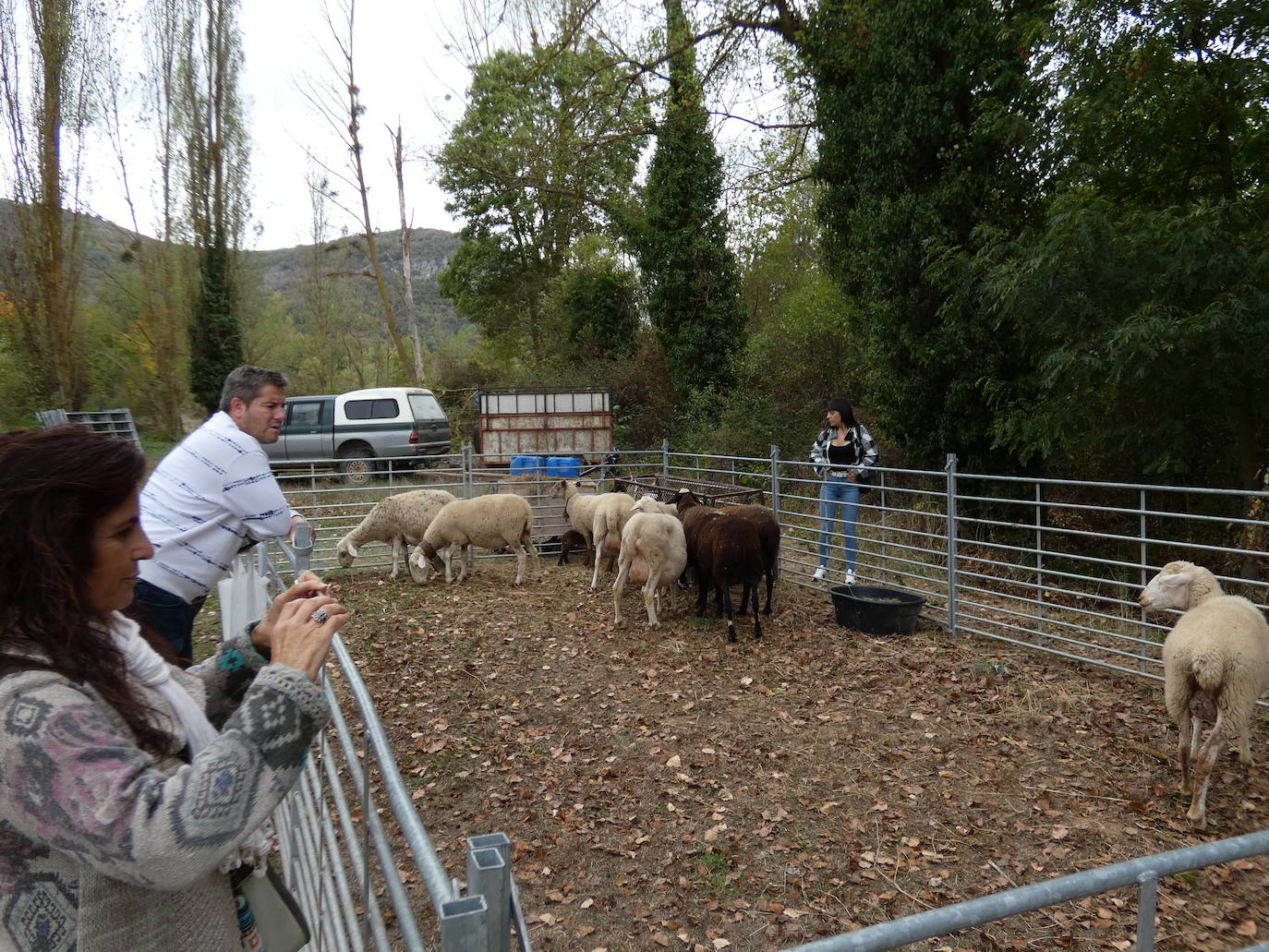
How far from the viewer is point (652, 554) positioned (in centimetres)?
801

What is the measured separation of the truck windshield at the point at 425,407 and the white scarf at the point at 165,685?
17.6m

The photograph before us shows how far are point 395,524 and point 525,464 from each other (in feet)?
11.5

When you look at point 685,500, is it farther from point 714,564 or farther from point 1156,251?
point 1156,251

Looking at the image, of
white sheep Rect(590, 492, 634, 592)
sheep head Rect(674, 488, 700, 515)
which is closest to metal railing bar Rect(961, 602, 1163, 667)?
sheep head Rect(674, 488, 700, 515)

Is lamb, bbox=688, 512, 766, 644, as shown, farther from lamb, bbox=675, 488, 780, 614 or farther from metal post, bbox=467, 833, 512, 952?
metal post, bbox=467, 833, 512, 952

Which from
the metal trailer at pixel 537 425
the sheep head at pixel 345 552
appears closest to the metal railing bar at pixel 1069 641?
the sheep head at pixel 345 552

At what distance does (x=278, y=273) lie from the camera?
376 ft

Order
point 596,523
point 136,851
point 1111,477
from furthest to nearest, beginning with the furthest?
point 1111,477 < point 596,523 < point 136,851

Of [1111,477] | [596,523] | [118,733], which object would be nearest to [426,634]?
[596,523]

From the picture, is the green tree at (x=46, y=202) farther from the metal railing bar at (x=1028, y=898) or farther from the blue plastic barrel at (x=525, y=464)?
the metal railing bar at (x=1028, y=898)

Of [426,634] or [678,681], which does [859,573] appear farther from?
[426,634]

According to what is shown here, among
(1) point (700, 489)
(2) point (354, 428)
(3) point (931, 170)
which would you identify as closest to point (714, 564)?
(1) point (700, 489)

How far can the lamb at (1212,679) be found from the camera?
4.32m

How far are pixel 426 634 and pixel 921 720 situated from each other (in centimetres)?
498
